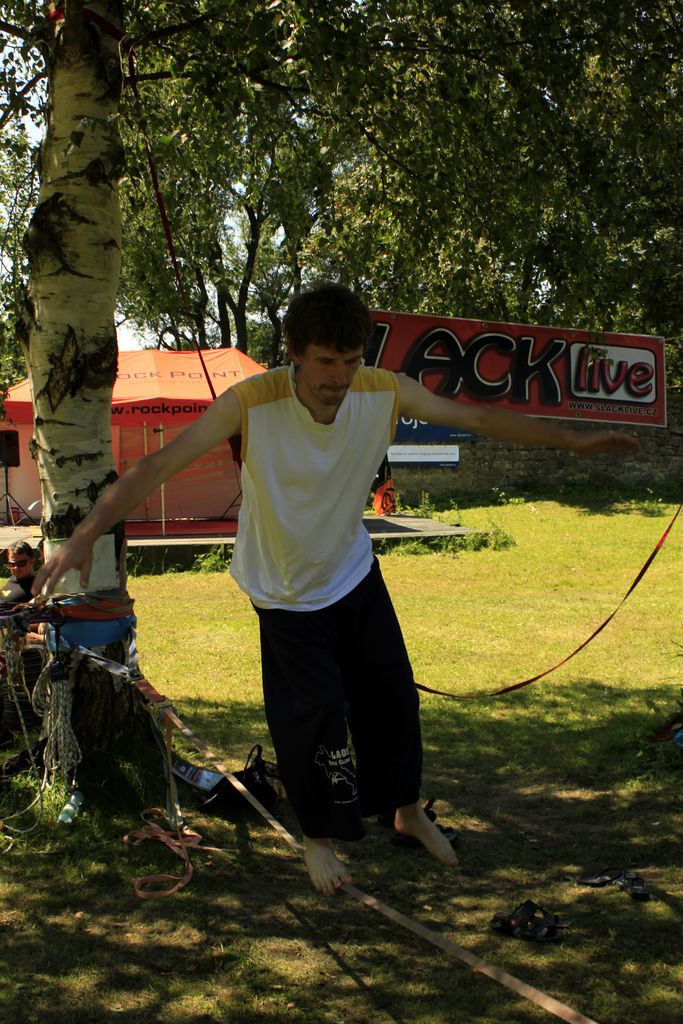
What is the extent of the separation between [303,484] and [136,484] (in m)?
0.59

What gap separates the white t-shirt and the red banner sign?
1.93 meters

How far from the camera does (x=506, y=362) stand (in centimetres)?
524

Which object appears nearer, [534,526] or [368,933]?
[368,933]

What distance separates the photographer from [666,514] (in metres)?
19.1

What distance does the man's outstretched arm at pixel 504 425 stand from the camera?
306 centimetres

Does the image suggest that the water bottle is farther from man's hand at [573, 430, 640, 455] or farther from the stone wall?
the stone wall

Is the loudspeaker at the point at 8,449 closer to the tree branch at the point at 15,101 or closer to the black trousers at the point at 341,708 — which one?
the tree branch at the point at 15,101

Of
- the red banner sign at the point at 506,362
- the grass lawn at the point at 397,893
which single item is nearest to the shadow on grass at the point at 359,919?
the grass lawn at the point at 397,893

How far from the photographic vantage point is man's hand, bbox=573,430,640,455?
3.03 metres

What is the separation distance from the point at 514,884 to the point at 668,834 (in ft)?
2.72

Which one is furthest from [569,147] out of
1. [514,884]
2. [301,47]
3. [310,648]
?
[514,884]

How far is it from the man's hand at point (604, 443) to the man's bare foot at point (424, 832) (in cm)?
146

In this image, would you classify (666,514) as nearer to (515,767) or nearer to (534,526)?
(534,526)

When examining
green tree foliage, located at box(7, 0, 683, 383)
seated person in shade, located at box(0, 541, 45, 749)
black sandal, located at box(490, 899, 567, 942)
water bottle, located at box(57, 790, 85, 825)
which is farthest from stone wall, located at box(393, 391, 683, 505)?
black sandal, located at box(490, 899, 567, 942)
